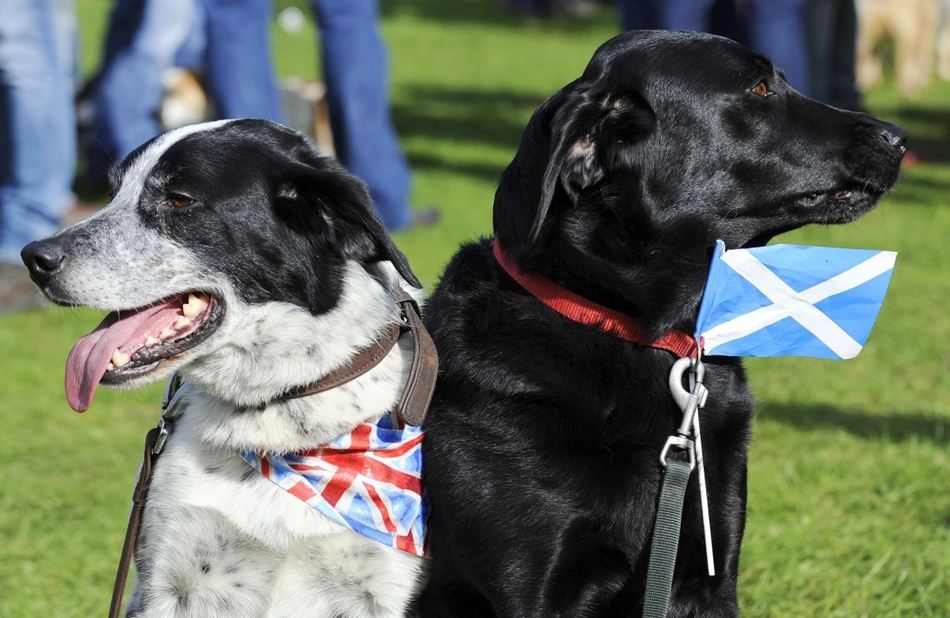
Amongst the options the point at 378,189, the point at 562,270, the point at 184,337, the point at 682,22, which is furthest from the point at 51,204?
the point at 562,270

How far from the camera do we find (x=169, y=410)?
2.53 meters

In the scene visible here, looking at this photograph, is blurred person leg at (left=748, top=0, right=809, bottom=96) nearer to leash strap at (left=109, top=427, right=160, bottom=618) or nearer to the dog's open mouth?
the dog's open mouth

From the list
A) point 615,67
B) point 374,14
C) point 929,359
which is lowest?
point 929,359

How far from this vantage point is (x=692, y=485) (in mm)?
2150

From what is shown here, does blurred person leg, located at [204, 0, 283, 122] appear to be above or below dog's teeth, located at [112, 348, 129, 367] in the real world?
below

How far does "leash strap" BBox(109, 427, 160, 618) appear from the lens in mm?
2303

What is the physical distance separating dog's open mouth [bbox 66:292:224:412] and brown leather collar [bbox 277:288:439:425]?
24 centimetres

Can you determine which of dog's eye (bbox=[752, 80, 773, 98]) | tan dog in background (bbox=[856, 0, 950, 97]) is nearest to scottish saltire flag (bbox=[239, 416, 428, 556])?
dog's eye (bbox=[752, 80, 773, 98])

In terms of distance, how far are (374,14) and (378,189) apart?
3.22ft

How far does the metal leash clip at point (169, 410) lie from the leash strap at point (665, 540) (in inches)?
44.6

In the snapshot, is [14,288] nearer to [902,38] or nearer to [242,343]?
[242,343]

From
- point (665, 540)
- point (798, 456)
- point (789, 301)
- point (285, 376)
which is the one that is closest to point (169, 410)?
point (285, 376)

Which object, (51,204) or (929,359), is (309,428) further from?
(51,204)

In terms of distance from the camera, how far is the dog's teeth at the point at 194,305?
7.61 feet
